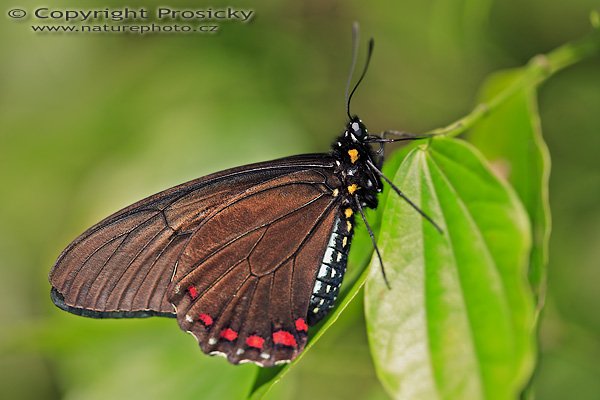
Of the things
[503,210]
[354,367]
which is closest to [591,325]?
[354,367]

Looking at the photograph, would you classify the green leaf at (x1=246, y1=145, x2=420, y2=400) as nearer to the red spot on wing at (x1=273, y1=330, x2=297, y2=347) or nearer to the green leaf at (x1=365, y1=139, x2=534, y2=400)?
the red spot on wing at (x1=273, y1=330, x2=297, y2=347)

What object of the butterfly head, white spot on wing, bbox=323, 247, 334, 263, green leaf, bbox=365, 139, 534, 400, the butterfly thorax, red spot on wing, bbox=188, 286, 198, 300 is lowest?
green leaf, bbox=365, 139, 534, 400

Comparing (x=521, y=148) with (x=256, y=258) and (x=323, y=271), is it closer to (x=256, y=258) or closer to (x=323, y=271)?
(x=323, y=271)

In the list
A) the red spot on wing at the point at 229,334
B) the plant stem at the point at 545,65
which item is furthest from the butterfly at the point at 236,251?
the plant stem at the point at 545,65

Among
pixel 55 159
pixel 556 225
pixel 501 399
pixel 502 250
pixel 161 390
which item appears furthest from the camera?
pixel 55 159

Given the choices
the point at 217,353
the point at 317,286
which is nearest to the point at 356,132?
the point at 317,286

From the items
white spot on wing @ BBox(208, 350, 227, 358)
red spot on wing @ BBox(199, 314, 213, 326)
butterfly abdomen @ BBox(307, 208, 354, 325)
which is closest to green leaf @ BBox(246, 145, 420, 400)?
butterfly abdomen @ BBox(307, 208, 354, 325)

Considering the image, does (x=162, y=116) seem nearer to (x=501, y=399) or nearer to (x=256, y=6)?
(x=256, y=6)

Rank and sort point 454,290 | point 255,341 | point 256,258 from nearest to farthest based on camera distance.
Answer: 1. point 454,290
2. point 255,341
3. point 256,258
